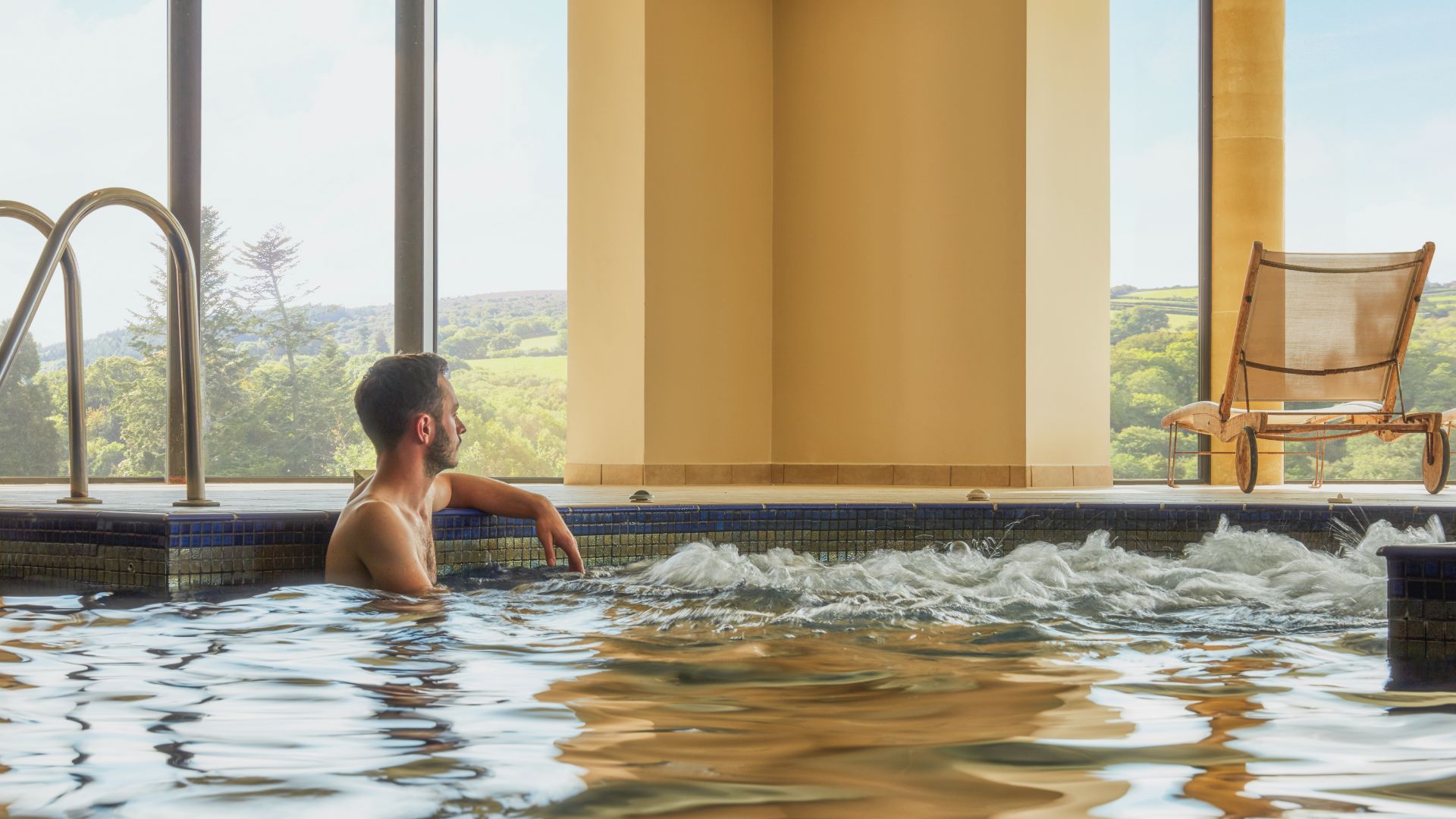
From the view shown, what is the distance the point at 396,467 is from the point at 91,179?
582 centimetres

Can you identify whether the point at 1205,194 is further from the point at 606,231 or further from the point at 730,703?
the point at 730,703

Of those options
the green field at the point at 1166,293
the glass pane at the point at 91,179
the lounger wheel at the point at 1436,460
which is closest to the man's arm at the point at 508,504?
the lounger wheel at the point at 1436,460

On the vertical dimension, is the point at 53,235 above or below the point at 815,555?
above

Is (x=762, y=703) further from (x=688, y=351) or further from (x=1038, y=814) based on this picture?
(x=688, y=351)

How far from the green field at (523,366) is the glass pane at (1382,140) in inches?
209

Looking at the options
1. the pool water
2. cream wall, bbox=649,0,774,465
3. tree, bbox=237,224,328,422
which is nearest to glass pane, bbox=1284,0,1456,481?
cream wall, bbox=649,0,774,465

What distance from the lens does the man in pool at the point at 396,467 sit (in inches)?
109

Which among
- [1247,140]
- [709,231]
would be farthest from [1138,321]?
[709,231]

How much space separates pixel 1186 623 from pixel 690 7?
5.05m

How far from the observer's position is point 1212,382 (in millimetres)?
7672

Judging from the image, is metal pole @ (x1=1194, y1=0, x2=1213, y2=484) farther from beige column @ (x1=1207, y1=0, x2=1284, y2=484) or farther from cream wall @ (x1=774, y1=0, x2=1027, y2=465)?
cream wall @ (x1=774, y1=0, x2=1027, y2=465)

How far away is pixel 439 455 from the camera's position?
2.86 m

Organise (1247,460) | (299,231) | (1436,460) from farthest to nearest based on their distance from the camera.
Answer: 1. (299,231)
2. (1247,460)
3. (1436,460)

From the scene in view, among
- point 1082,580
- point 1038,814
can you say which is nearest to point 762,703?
point 1038,814
